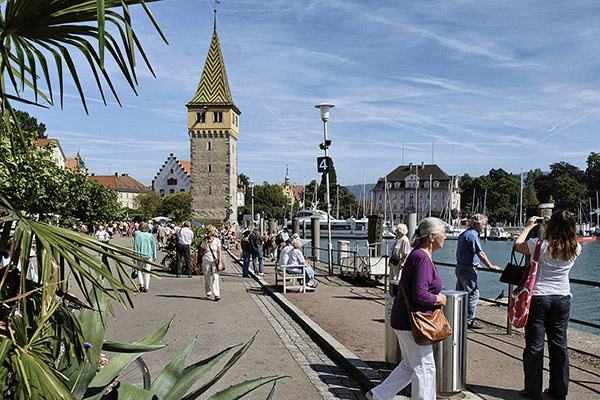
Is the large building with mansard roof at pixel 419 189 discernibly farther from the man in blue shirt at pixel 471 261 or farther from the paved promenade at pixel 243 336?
the man in blue shirt at pixel 471 261

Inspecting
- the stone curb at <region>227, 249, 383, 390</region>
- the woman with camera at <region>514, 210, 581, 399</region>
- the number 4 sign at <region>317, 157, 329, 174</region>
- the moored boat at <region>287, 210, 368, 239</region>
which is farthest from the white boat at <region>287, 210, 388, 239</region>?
the woman with camera at <region>514, 210, 581, 399</region>

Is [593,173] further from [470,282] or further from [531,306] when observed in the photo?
[531,306]

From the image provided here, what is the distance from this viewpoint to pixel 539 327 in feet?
18.5

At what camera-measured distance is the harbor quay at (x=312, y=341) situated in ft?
20.8

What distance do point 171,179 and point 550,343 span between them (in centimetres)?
14201

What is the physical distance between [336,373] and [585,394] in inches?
107

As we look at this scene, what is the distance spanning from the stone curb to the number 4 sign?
9286 millimetres

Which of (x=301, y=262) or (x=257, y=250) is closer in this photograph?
(x=301, y=262)

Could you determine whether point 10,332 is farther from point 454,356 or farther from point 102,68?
point 454,356

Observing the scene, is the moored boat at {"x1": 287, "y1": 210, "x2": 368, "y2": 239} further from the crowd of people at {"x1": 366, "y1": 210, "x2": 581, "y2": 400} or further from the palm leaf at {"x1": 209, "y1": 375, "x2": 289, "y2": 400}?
the palm leaf at {"x1": 209, "y1": 375, "x2": 289, "y2": 400}

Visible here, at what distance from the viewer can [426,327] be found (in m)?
4.99

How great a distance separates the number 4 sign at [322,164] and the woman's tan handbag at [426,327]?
52.6 ft

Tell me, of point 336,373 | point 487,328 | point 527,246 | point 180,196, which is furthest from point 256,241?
point 180,196

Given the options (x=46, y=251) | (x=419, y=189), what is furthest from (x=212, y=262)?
(x=419, y=189)
